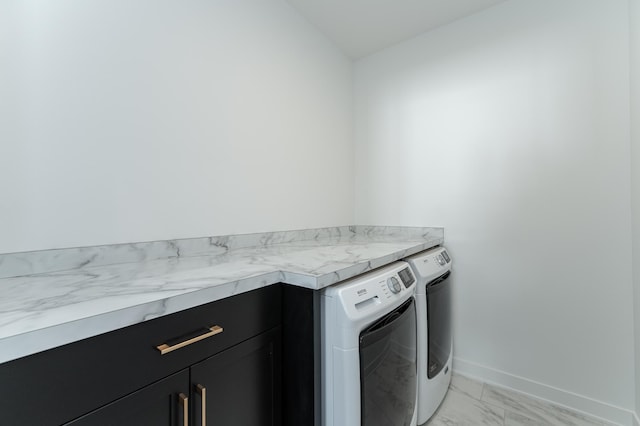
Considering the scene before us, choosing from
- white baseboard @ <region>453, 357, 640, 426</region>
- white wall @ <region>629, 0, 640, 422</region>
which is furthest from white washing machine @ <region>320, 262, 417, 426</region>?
white wall @ <region>629, 0, 640, 422</region>

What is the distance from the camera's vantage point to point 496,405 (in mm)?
1617

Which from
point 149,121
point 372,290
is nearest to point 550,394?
point 372,290

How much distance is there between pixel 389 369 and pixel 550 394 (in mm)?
1316

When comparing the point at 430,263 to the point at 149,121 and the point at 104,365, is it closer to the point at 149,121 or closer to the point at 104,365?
the point at 104,365

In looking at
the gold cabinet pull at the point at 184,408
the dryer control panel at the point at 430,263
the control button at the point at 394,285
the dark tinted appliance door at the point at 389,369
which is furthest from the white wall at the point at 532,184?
the gold cabinet pull at the point at 184,408

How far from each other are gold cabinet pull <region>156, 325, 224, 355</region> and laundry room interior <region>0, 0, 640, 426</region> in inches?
1.4

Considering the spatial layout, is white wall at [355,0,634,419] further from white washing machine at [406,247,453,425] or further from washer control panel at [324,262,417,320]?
washer control panel at [324,262,417,320]

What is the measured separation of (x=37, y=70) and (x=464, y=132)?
87.6 inches

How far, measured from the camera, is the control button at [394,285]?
1119 millimetres

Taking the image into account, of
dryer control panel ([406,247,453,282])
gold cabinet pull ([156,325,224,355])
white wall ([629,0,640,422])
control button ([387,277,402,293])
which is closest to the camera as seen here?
gold cabinet pull ([156,325,224,355])

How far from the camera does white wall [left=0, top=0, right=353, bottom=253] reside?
91 centimetres

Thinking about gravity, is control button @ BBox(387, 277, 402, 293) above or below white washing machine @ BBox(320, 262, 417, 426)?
above

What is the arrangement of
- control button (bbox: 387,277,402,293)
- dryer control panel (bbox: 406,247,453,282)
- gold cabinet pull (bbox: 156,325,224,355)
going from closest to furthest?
gold cabinet pull (bbox: 156,325,224,355) → control button (bbox: 387,277,402,293) → dryer control panel (bbox: 406,247,453,282)

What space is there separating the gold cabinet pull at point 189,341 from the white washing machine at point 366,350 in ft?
1.16
